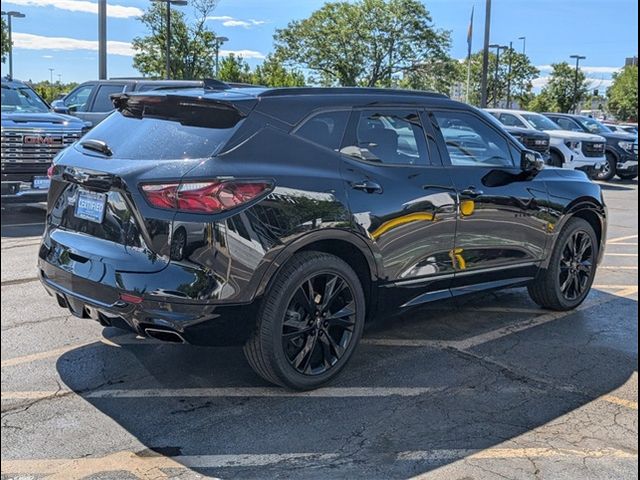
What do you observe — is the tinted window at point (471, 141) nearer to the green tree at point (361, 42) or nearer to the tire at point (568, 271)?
the tire at point (568, 271)

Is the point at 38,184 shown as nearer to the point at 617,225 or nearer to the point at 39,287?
the point at 39,287

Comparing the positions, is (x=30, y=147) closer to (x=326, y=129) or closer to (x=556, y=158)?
(x=326, y=129)

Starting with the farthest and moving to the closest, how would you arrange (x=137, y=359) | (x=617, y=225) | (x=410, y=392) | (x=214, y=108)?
(x=617, y=225) → (x=137, y=359) → (x=410, y=392) → (x=214, y=108)

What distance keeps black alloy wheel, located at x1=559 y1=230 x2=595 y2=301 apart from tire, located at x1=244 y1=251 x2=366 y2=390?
2.44m

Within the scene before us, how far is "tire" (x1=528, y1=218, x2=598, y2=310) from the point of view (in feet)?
19.0

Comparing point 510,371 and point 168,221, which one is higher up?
point 168,221

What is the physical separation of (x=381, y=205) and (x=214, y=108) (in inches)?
45.3

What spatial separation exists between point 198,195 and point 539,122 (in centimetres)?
1755

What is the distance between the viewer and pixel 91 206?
385cm

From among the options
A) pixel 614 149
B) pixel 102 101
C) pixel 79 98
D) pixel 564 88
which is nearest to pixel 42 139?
pixel 102 101

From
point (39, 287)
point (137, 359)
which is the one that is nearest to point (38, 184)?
point (39, 287)

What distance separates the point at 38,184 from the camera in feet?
31.8

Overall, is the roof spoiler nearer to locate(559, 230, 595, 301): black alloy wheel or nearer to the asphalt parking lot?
the asphalt parking lot

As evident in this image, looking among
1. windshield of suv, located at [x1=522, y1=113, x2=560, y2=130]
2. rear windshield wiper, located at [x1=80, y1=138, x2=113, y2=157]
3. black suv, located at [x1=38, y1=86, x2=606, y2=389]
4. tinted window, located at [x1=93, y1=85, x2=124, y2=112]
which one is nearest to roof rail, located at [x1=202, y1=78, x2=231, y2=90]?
black suv, located at [x1=38, y1=86, x2=606, y2=389]
